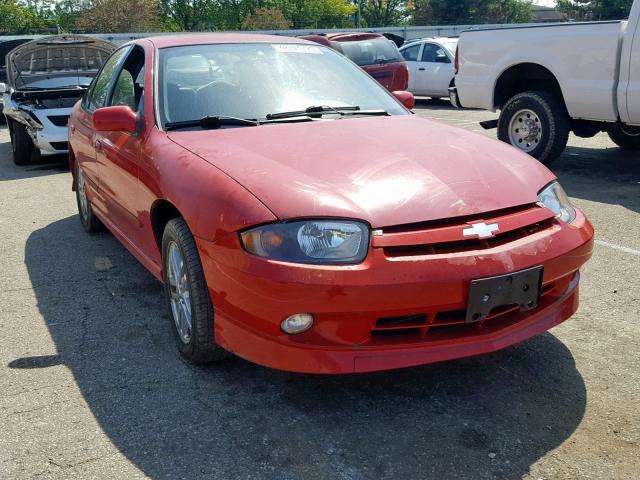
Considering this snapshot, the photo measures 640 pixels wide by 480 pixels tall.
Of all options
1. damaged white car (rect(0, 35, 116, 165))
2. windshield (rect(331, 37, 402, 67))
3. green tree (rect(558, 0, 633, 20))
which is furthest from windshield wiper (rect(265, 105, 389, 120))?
green tree (rect(558, 0, 633, 20))

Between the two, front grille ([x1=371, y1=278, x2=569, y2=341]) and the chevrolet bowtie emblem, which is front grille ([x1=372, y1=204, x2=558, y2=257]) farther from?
front grille ([x1=371, y1=278, x2=569, y2=341])

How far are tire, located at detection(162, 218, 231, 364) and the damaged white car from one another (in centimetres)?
607

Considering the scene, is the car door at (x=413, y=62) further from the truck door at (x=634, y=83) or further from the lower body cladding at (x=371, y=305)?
the lower body cladding at (x=371, y=305)

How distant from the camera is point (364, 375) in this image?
3.18 m

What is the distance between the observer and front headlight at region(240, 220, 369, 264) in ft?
8.55

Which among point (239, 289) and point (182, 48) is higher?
point (182, 48)

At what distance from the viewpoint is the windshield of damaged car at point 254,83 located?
3789 mm

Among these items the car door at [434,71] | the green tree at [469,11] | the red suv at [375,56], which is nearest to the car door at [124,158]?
the red suv at [375,56]

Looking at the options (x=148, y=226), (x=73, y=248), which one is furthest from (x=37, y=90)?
(x=148, y=226)

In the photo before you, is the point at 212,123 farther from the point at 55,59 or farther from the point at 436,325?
the point at 55,59

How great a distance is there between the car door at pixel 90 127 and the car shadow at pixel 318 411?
1416 millimetres

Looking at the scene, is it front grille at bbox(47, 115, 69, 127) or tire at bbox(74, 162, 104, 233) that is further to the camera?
front grille at bbox(47, 115, 69, 127)

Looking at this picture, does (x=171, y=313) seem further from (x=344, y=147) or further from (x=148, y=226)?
(x=344, y=147)

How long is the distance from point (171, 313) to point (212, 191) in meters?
0.89
